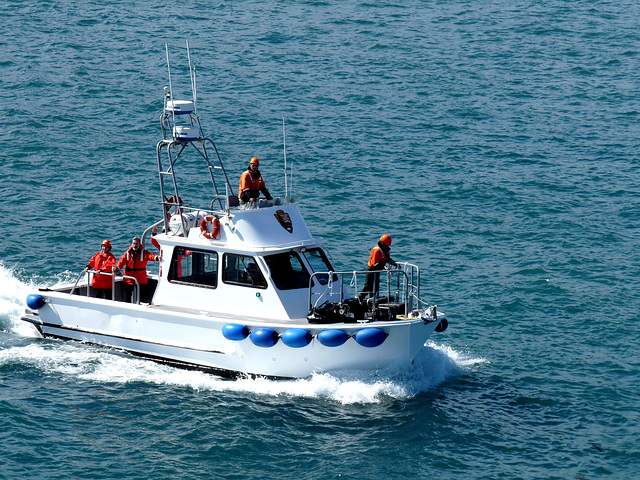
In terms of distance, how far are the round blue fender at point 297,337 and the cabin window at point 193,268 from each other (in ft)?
7.68

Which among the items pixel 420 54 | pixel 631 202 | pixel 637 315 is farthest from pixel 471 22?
pixel 637 315

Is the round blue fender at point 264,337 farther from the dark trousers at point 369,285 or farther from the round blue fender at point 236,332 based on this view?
the dark trousers at point 369,285

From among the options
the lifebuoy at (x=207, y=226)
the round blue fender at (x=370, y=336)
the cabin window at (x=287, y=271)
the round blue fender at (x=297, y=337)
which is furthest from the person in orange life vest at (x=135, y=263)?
the round blue fender at (x=370, y=336)

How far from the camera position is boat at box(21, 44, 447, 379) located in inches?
674

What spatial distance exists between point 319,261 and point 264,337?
241cm

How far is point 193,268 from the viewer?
→ 18.8 metres

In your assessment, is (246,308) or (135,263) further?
(135,263)

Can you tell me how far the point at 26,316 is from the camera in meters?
20.2

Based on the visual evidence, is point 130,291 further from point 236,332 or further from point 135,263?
point 236,332

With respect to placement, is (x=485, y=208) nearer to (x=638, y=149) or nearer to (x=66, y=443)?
(x=638, y=149)

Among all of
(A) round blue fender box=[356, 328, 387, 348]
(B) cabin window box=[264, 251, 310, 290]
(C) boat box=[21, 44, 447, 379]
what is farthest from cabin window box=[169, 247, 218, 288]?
(A) round blue fender box=[356, 328, 387, 348]

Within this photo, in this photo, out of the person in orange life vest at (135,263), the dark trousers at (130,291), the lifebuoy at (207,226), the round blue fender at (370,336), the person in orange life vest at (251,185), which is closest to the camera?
the round blue fender at (370,336)

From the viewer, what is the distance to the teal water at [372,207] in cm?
1590

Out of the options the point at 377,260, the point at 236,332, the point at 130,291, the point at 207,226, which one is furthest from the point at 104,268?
the point at 377,260
